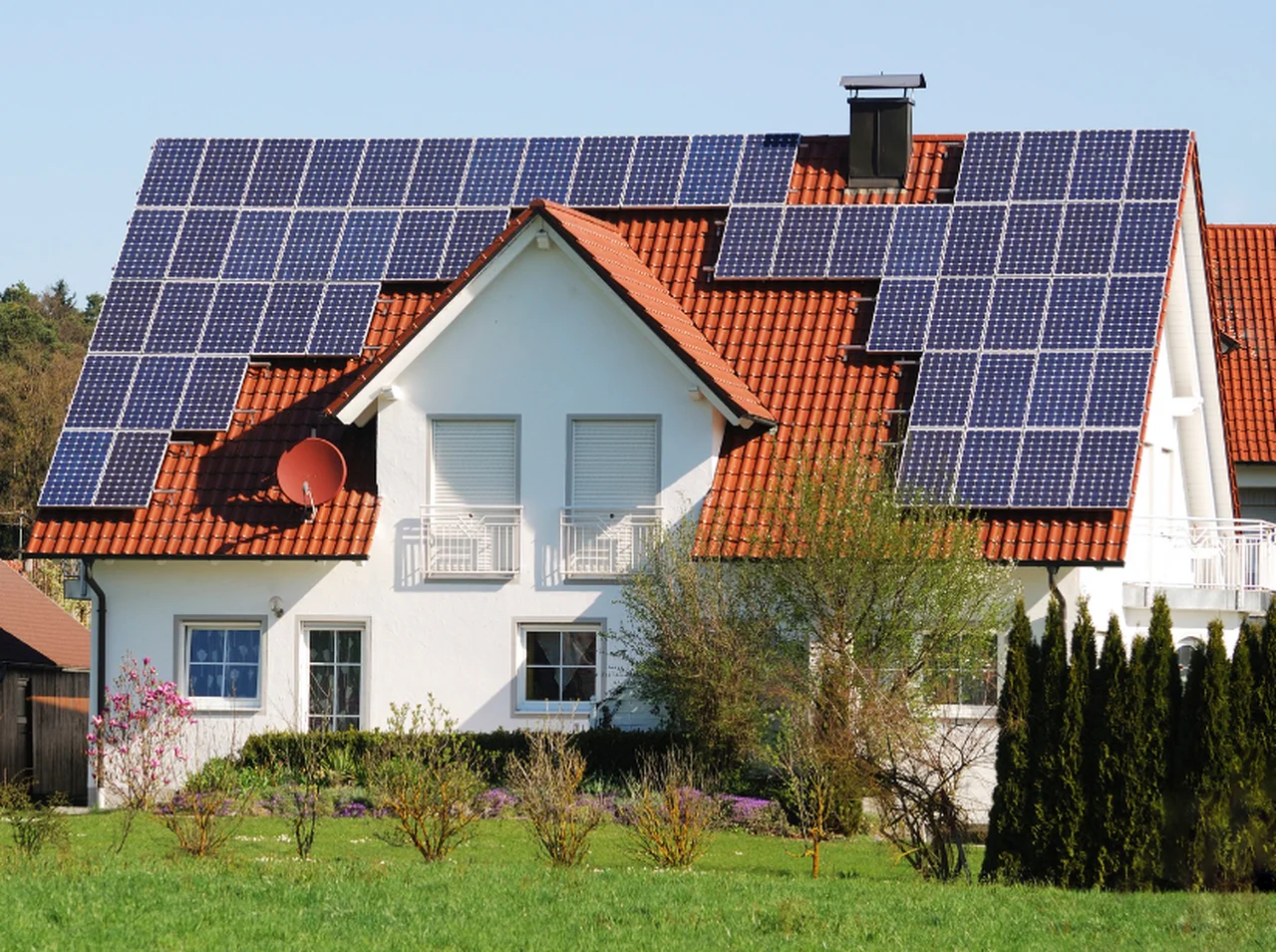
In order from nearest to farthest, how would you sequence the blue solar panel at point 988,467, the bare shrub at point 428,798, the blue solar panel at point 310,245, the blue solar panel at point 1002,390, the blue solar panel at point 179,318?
1. the bare shrub at point 428,798
2. the blue solar panel at point 988,467
3. the blue solar panel at point 1002,390
4. the blue solar panel at point 179,318
5. the blue solar panel at point 310,245

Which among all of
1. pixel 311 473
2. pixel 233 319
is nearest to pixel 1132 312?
pixel 311 473

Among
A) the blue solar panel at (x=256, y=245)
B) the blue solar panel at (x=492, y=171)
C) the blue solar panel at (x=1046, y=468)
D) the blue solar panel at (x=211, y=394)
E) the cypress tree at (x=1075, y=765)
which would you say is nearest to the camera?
the cypress tree at (x=1075, y=765)

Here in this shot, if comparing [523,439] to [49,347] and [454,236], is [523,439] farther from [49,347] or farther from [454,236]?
[49,347]

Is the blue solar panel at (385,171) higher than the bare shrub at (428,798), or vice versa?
the blue solar panel at (385,171)

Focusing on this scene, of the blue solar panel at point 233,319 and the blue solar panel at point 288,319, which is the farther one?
the blue solar panel at point 233,319

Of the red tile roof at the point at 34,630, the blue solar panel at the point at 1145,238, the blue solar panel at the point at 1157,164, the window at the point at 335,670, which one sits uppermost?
the blue solar panel at the point at 1157,164

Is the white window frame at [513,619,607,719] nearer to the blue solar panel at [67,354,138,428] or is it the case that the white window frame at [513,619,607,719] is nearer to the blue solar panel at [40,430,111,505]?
the blue solar panel at [40,430,111,505]

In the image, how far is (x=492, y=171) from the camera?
111 ft

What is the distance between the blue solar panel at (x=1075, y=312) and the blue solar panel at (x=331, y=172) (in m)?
11.2

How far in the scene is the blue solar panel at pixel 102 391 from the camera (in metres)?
31.2

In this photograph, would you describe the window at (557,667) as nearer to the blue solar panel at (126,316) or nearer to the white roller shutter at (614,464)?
the white roller shutter at (614,464)

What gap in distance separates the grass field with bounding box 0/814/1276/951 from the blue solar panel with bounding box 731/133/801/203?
1468 cm

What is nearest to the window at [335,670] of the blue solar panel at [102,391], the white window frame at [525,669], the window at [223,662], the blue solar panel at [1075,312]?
the window at [223,662]

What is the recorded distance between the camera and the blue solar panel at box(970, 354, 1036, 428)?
29.1 meters
